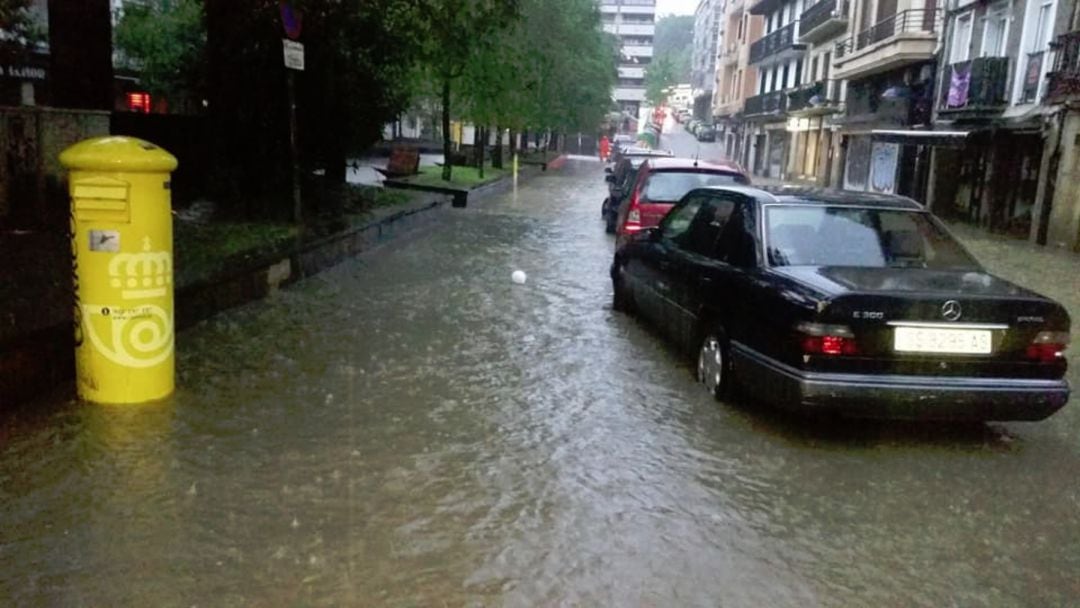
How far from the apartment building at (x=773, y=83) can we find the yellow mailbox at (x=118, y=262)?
43707 mm

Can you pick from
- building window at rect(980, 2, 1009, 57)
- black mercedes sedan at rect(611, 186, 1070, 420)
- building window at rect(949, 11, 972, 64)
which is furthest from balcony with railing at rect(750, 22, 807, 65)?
black mercedes sedan at rect(611, 186, 1070, 420)

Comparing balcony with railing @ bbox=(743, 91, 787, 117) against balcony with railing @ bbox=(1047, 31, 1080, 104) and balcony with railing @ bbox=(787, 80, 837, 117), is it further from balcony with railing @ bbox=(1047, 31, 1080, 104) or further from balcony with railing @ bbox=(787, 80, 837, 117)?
balcony with railing @ bbox=(1047, 31, 1080, 104)

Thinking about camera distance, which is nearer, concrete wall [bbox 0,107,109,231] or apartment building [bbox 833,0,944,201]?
concrete wall [bbox 0,107,109,231]

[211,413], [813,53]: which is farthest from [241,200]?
[813,53]

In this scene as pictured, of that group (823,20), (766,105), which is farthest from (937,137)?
(766,105)

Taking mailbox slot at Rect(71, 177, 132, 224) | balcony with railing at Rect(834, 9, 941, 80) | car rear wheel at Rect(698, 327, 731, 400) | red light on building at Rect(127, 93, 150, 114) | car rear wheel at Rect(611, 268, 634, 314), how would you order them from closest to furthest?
mailbox slot at Rect(71, 177, 132, 224) < car rear wheel at Rect(698, 327, 731, 400) < car rear wheel at Rect(611, 268, 634, 314) < balcony with railing at Rect(834, 9, 941, 80) < red light on building at Rect(127, 93, 150, 114)

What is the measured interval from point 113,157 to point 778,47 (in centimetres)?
4975

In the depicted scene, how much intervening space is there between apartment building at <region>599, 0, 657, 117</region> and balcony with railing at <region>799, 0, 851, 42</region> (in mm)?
95353

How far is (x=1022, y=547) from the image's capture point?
4129mm

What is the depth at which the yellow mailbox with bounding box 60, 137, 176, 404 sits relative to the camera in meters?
5.22

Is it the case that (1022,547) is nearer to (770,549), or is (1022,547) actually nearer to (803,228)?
(770,549)

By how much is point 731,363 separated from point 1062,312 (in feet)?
6.37

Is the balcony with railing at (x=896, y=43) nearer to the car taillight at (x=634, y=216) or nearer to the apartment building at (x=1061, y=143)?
the apartment building at (x=1061, y=143)

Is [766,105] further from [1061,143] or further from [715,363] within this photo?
[715,363]
